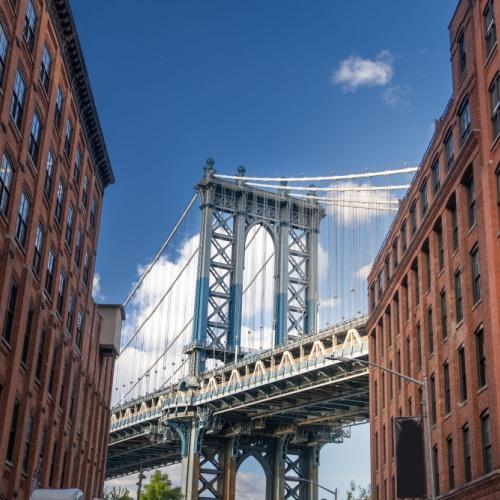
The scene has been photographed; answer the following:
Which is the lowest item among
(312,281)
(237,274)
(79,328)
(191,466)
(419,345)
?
(419,345)

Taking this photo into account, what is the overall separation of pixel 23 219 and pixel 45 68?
6989mm

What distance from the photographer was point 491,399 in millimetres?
30781

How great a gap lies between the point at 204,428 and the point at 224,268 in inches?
752

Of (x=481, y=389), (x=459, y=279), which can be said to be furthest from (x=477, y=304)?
(x=459, y=279)

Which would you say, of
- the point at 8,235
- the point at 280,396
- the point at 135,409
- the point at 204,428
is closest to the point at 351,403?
the point at 280,396

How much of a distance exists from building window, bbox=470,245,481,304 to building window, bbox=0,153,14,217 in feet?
55.2

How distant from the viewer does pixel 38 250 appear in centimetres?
3834

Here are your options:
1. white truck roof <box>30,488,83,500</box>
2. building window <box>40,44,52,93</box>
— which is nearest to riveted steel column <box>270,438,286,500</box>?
building window <box>40,44,52,93</box>

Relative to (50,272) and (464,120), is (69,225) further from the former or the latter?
(464,120)

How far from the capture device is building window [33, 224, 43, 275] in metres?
37.8

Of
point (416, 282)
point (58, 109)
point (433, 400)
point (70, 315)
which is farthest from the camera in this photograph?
point (70, 315)

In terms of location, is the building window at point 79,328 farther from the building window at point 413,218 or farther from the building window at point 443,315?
the building window at point 443,315

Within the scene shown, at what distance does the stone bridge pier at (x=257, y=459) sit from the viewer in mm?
99250

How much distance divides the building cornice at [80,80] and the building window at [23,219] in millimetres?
8312
